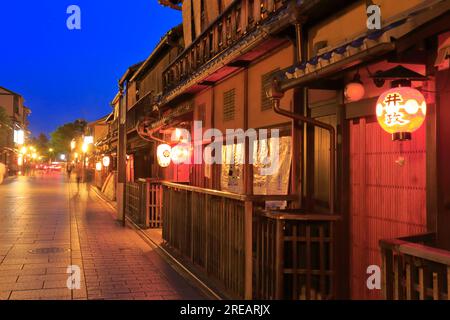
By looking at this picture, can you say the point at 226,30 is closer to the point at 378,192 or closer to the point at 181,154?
the point at 181,154

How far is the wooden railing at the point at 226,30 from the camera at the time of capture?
9.56m

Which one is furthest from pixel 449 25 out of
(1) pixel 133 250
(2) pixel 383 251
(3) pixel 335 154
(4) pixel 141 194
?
(4) pixel 141 194

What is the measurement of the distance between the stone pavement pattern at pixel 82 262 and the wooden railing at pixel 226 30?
560 cm

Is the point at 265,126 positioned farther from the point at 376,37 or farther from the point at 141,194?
the point at 141,194

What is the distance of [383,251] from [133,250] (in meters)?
8.36

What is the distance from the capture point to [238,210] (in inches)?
281

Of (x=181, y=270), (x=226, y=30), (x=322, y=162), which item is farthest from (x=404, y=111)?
(x=226, y=30)

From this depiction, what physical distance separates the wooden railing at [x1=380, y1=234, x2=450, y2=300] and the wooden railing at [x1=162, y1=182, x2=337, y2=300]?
59.4 inches

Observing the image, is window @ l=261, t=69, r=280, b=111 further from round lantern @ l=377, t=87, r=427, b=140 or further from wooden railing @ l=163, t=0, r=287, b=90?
round lantern @ l=377, t=87, r=427, b=140

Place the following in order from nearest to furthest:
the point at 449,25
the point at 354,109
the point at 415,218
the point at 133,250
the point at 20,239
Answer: the point at 449,25 → the point at 415,218 → the point at 354,109 → the point at 133,250 → the point at 20,239

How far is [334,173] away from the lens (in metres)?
6.80

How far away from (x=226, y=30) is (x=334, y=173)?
6116 mm

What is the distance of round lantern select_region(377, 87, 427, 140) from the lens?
16.1 feet

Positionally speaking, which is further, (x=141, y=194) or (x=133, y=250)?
(x=141, y=194)
